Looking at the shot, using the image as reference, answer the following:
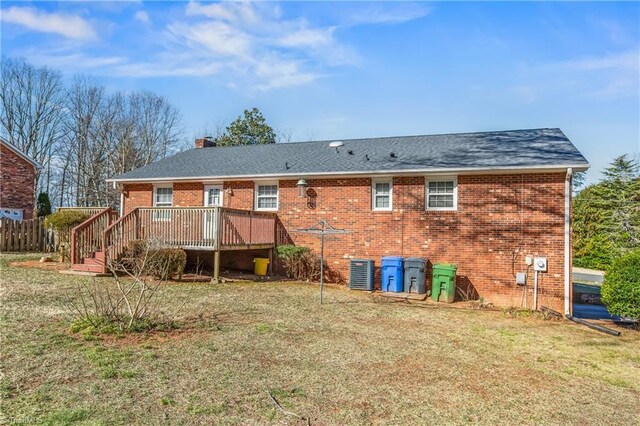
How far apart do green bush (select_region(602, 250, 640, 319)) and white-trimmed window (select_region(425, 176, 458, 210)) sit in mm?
4193

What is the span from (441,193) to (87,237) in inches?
417

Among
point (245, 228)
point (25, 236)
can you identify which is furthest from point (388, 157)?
point (25, 236)

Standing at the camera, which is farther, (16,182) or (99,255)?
(16,182)

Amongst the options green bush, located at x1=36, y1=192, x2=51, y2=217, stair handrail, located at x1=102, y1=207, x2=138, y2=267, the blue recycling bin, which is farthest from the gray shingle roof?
green bush, located at x1=36, y1=192, x2=51, y2=217

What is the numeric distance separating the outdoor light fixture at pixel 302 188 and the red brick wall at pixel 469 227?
0.23 meters

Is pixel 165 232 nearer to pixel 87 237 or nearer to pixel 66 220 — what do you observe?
pixel 87 237

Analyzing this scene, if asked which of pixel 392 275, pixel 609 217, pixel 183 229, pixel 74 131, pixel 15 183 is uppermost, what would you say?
pixel 74 131

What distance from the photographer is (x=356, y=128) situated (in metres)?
27.2

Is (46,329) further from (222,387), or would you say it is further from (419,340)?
(419,340)

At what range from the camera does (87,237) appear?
42.2ft

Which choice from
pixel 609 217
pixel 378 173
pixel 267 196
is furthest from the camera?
pixel 609 217

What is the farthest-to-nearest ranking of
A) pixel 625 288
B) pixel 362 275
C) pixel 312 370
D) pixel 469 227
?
pixel 362 275
pixel 469 227
pixel 625 288
pixel 312 370

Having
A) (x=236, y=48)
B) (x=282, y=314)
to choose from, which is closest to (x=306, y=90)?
(x=236, y=48)

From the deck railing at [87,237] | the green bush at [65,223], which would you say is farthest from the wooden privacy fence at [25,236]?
the deck railing at [87,237]
